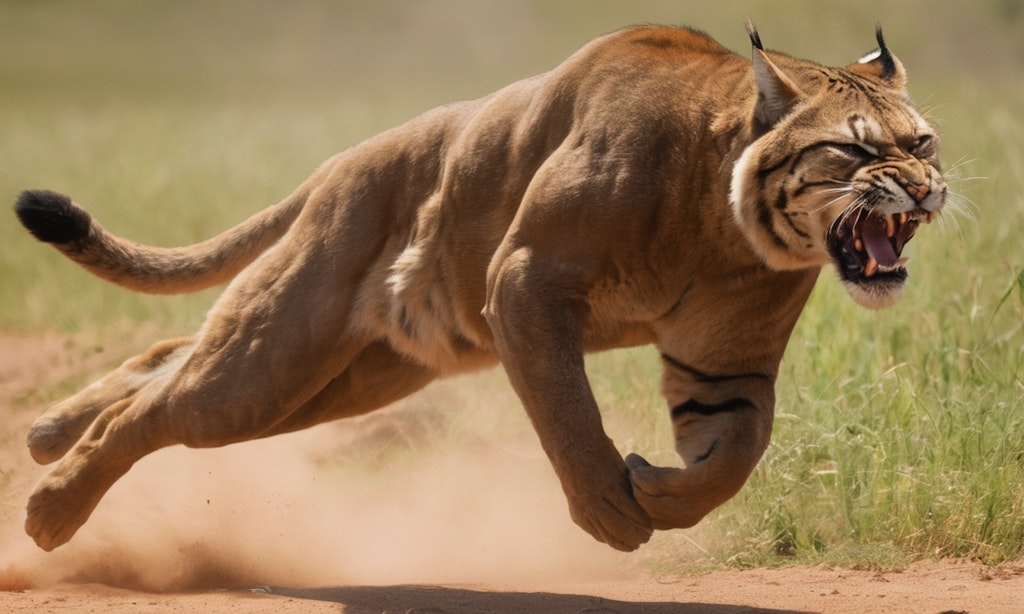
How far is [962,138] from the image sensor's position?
1252cm

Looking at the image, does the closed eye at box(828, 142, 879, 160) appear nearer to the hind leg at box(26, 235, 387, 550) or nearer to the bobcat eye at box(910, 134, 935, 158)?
the bobcat eye at box(910, 134, 935, 158)

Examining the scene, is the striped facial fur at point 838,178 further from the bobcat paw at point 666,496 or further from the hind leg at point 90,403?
the hind leg at point 90,403

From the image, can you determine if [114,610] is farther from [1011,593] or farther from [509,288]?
[1011,593]

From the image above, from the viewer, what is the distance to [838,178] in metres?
4.76

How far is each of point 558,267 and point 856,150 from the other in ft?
3.62

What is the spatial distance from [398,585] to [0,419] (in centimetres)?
369

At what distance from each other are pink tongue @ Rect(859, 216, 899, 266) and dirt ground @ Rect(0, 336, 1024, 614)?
1.27 m

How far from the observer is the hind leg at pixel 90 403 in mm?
6590

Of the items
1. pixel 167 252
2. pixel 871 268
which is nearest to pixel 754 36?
pixel 871 268

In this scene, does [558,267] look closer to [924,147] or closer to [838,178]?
[838,178]

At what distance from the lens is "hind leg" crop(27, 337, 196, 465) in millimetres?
6590

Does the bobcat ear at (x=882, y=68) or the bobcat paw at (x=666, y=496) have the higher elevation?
the bobcat ear at (x=882, y=68)

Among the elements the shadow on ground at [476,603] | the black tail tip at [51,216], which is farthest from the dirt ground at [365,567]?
the black tail tip at [51,216]

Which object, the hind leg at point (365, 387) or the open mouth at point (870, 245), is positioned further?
the hind leg at point (365, 387)
